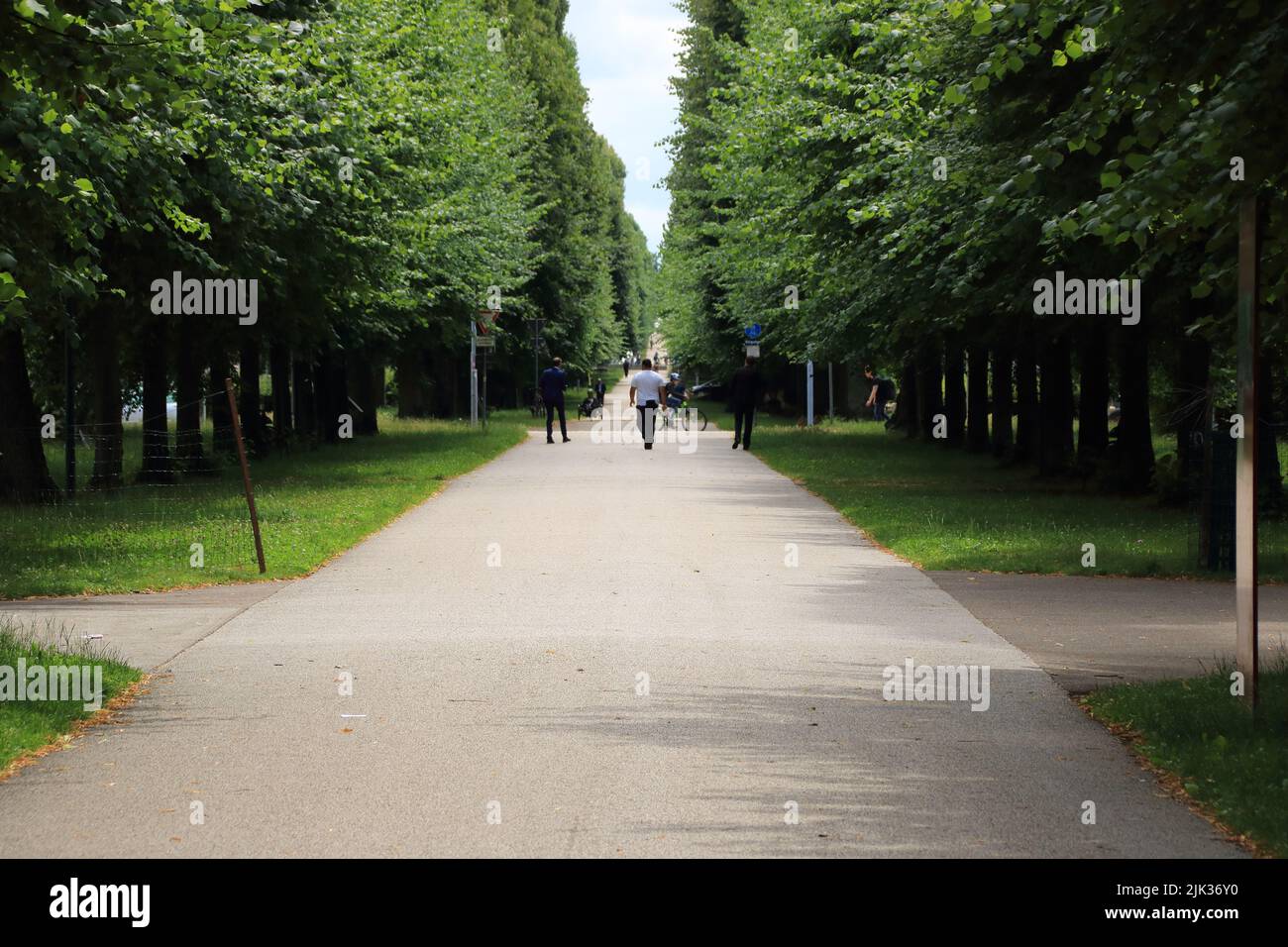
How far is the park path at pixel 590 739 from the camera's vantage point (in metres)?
6.63

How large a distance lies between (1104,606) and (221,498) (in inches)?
538

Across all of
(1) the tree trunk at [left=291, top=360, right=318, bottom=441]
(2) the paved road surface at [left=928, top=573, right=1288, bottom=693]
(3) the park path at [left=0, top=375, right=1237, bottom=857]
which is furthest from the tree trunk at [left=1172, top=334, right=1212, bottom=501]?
(1) the tree trunk at [left=291, top=360, right=318, bottom=441]

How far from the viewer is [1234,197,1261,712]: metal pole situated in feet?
27.6

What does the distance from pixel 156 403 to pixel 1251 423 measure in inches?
884

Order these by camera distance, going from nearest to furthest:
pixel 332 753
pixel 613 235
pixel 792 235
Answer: pixel 332 753
pixel 792 235
pixel 613 235

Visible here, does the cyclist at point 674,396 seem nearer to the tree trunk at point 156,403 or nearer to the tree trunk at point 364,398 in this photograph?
the tree trunk at point 364,398

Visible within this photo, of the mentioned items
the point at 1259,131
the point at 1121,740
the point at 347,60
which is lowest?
the point at 1121,740

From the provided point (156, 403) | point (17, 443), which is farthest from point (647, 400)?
point (17, 443)

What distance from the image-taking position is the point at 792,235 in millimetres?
28344

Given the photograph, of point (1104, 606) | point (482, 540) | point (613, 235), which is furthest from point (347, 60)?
point (613, 235)

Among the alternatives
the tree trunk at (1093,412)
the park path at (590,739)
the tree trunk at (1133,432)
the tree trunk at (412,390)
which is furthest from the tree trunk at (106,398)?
the tree trunk at (412,390)

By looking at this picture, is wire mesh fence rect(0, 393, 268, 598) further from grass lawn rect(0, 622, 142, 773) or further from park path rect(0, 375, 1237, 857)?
grass lawn rect(0, 622, 142, 773)
